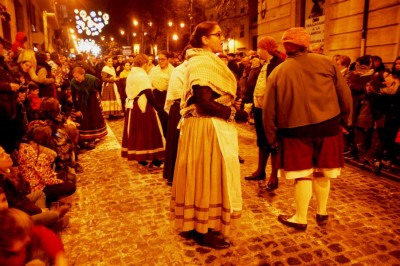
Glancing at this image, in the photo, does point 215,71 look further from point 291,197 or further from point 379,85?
point 379,85

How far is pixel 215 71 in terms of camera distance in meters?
3.16

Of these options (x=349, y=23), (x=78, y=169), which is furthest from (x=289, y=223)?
(x=349, y=23)

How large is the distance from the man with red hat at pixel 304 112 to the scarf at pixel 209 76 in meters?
0.57

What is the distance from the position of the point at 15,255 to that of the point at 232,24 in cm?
3007

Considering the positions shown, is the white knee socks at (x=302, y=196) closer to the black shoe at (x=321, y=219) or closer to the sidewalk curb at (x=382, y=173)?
the black shoe at (x=321, y=219)

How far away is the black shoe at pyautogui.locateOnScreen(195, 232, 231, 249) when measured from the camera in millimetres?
3451

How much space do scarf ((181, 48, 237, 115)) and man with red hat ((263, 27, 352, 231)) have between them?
22.6 inches

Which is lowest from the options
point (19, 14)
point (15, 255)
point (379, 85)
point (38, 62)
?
point (15, 255)

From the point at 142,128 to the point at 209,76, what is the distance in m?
3.26

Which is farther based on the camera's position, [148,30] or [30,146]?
[148,30]

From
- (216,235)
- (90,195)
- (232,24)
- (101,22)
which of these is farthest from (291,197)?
(101,22)

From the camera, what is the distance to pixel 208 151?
3227 mm

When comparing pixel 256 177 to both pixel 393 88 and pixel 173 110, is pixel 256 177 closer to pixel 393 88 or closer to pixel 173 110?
pixel 173 110

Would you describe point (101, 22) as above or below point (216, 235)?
above
